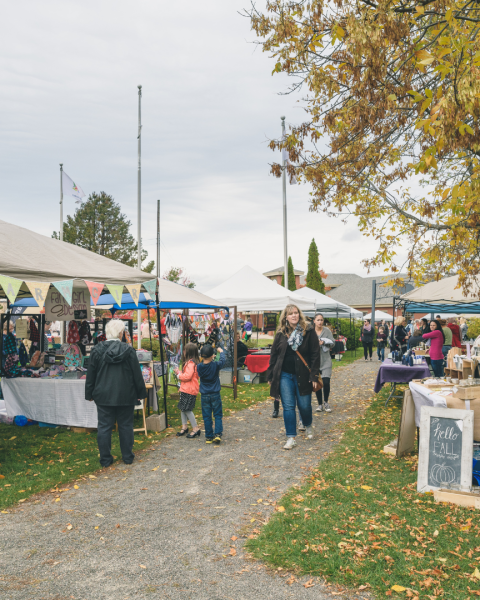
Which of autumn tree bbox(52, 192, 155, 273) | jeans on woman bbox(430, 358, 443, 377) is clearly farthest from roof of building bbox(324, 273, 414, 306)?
jeans on woman bbox(430, 358, 443, 377)

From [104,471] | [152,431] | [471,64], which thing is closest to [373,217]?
[471,64]

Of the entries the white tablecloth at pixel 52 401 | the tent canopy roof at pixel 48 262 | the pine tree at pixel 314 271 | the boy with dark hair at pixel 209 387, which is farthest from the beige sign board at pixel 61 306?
the pine tree at pixel 314 271

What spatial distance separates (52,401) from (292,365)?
4037 mm

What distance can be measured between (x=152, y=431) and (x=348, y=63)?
5.98m

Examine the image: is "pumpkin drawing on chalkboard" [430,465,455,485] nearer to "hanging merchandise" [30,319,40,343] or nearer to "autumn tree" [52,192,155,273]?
"hanging merchandise" [30,319,40,343]

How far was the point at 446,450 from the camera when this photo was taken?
451 cm

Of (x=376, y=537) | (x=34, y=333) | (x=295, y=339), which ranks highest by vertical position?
(x=295, y=339)

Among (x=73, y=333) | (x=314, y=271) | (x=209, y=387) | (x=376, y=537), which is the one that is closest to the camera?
(x=376, y=537)

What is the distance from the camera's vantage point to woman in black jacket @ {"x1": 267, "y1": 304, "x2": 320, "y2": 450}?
6254mm

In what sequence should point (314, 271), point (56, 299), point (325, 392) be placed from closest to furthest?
1. point (56, 299)
2. point (325, 392)
3. point (314, 271)

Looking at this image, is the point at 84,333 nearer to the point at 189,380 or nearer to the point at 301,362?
the point at 189,380

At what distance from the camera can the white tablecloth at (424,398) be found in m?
4.84

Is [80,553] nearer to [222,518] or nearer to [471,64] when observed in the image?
[222,518]

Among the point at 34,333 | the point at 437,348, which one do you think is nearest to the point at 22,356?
the point at 34,333
